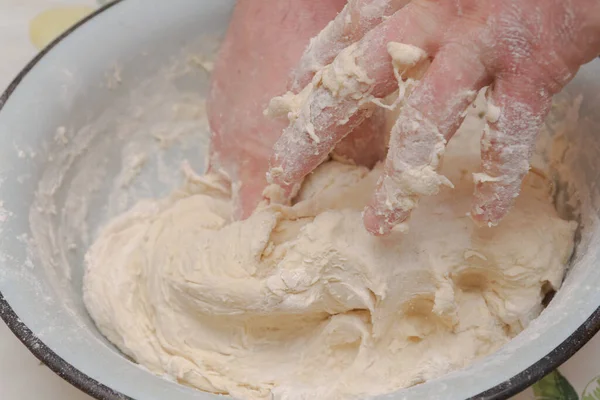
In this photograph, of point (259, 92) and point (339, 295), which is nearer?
point (339, 295)

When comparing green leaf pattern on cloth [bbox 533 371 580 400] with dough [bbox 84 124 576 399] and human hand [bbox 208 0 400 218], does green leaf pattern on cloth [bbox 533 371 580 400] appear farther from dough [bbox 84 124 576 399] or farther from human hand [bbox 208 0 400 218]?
human hand [bbox 208 0 400 218]

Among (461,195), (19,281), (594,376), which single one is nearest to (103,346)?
(19,281)

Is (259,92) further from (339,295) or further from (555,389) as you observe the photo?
(555,389)

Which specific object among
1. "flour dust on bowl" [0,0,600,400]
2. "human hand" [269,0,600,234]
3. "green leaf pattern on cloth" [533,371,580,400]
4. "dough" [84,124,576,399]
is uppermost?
"human hand" [269,0,600,234]

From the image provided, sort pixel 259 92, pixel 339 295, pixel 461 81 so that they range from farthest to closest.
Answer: pixel 259 92 < pixel 339 295 < pixel 461 81

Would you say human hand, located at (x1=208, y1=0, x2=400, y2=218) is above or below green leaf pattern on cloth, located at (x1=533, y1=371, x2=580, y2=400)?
above

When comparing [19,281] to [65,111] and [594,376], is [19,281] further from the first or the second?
[594,376]

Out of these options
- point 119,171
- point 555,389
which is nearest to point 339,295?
point 555,389

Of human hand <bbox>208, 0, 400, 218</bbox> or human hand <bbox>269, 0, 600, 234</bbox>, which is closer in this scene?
human hand <bbox>269, 0, 600, 234</bbox>

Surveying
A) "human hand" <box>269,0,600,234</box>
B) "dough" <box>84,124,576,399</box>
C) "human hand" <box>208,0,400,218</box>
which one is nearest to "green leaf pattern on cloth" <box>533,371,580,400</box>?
"dough" <box>84,124,576,399</box>
